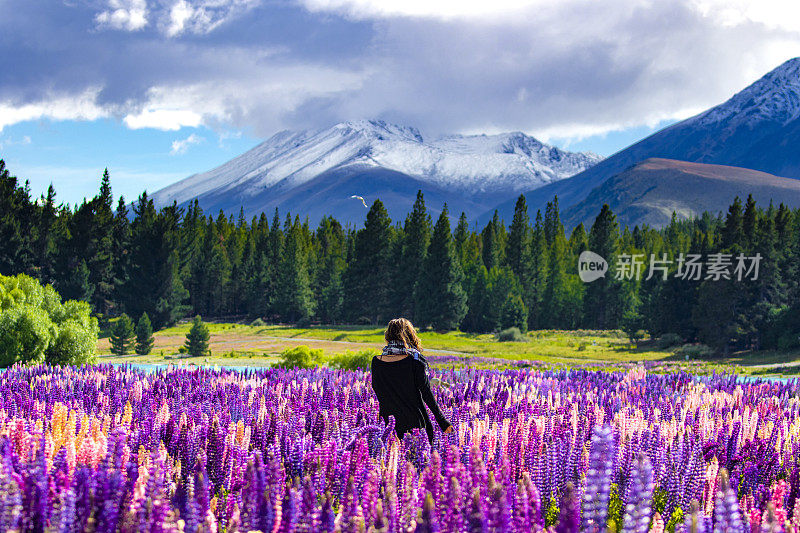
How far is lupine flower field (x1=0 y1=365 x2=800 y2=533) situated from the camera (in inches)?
125

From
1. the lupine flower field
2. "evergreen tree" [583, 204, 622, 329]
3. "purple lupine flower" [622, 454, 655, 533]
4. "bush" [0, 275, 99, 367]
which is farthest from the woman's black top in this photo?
"evergreen tree" [583, 204, 622, 329]

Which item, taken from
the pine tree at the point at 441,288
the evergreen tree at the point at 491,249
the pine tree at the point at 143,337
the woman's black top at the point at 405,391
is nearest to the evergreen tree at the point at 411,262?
the pine tree at the point at 441,288

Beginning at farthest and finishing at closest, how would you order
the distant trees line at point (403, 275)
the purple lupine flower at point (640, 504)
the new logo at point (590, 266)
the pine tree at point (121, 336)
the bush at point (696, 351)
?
the new logo at point (590, 266)
the distant trees line at point (403, 275)
the bush at point (696, 351)
the pine tree at point (121, 336)
the purple lupine flower at point (640, 504)

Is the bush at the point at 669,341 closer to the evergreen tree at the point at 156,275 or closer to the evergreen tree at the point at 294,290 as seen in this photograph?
the evergreen tree at the point at 294,290

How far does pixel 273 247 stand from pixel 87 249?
23.9 m

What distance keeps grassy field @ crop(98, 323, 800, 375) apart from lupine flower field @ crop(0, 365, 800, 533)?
67.0ft

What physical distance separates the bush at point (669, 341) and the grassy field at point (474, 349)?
0.65 meters

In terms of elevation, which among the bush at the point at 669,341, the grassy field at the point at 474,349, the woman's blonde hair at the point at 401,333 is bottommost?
the grassy field at the point at 474,349

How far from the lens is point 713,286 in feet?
141

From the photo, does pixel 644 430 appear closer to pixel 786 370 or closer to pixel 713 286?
pixel 786 370

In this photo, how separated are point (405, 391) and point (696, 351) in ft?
131

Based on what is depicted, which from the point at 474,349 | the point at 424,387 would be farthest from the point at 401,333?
the point at 474,349

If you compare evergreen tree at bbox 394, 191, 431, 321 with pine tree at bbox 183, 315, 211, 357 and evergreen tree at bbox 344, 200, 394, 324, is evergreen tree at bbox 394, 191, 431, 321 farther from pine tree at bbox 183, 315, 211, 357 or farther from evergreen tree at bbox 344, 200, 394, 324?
pine tree at bbox 183, 315, 211, 357

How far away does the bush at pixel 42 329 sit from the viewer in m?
16.3
